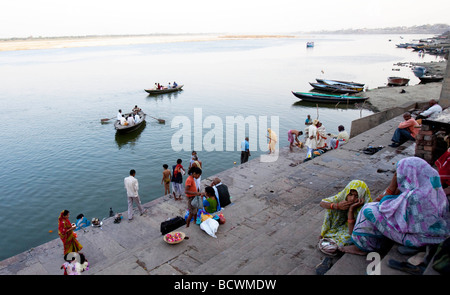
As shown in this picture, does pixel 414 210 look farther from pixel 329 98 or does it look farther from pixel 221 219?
pixel 329 98

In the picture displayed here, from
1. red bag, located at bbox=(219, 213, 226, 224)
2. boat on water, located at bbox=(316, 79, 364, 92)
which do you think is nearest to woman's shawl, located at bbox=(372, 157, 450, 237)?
red bag, located at bbox=(219, 213, 226, 224)

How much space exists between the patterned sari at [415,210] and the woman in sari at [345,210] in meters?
0.50

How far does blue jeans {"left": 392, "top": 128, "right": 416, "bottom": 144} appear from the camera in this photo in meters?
10.8

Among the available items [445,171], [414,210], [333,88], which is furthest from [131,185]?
[333,88]

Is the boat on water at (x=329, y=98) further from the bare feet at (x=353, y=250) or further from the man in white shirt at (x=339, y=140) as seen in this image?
the bare feet at (x=353, y=250)

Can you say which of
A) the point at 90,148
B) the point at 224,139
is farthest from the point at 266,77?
the point at 90,148

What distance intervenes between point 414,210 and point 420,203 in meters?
0.11

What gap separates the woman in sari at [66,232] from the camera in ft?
21.7

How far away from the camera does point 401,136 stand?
36.0 feet

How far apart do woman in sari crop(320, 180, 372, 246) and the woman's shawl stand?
2.34ft

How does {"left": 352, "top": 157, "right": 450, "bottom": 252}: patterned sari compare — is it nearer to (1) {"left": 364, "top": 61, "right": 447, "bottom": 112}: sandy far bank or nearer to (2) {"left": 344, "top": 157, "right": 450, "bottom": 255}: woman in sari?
(2) {"left": 344, "top": 157, "right": 450, "bottom": 255}: woman in sari

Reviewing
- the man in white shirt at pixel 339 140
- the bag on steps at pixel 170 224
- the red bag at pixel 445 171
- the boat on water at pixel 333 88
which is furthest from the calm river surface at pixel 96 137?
the red bag at pixel 445 171
